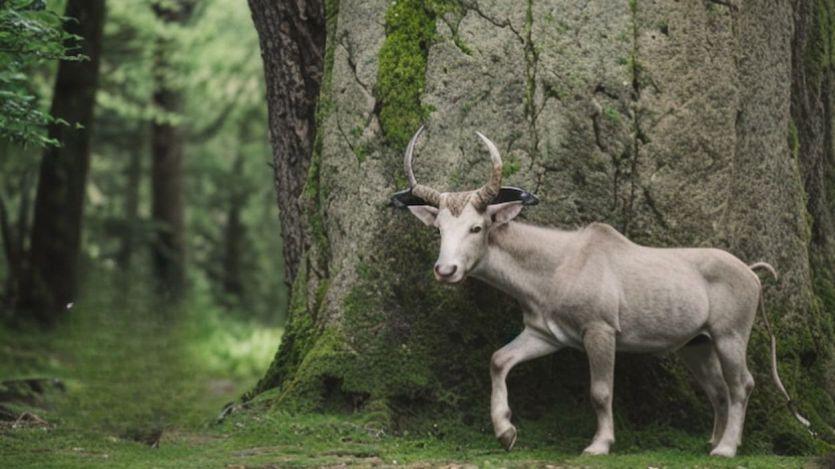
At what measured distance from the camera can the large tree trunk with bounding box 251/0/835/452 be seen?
9641 millimetres

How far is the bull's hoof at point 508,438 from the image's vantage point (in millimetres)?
8766

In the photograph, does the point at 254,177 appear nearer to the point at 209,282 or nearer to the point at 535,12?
the point at 209,282

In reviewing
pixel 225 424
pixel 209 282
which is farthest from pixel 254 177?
pixel 225 424

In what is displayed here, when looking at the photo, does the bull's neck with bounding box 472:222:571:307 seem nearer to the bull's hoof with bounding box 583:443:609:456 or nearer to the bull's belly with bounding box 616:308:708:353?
the bull's belly with bounding box 616:308:708:353

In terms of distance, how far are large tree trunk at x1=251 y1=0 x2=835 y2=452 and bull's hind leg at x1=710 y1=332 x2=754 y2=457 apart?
545 mm

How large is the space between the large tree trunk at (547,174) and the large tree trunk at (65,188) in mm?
8681

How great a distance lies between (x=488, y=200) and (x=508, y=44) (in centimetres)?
156

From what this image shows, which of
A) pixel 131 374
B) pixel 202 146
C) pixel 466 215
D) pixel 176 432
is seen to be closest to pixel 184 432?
pixel 176 432

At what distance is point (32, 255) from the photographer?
1884 cm

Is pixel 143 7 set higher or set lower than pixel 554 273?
higher

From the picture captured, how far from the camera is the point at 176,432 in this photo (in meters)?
9.98

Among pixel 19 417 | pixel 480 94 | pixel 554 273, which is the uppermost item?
pixel 480 94

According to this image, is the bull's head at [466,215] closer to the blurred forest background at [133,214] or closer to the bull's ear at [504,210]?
the bull's ear at [504,210]

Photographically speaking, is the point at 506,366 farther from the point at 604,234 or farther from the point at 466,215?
the point at 604,234
